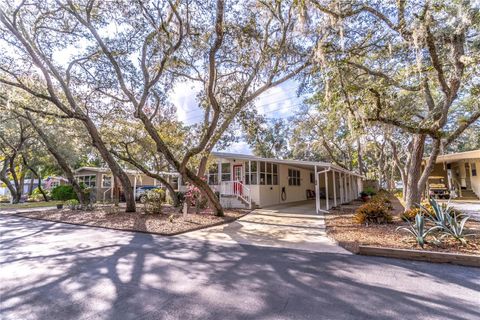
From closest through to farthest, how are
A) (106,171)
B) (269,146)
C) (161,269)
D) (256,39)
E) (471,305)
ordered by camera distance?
(471,305), (161,269), (256,39), (106,171), (269,146)

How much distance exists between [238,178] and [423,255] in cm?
1014

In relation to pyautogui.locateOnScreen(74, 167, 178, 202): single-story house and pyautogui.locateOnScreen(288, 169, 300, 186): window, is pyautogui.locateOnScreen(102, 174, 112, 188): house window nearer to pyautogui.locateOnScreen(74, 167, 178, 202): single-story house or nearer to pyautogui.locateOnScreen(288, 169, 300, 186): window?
pyautogui.locateOnScreen(74, 167, 178, 202): single-story house

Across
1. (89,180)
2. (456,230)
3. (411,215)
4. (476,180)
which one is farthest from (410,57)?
(89,180)

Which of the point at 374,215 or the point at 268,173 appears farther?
the point at 268,173

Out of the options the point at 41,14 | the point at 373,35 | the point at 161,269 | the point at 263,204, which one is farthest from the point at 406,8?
the point at 41,14

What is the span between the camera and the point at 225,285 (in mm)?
3275

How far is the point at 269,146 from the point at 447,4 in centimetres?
2168

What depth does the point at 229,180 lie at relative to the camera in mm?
14141

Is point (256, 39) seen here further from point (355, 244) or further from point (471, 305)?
point (471, 305)

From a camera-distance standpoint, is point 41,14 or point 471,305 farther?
point 41,14

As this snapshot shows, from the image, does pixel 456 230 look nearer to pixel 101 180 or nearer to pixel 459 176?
pixel 459 176

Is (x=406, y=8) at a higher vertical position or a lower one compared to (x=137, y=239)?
higher

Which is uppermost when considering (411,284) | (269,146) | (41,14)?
(41,14)

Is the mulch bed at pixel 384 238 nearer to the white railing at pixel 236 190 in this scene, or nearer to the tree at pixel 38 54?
the white railing at pixel 236 190
